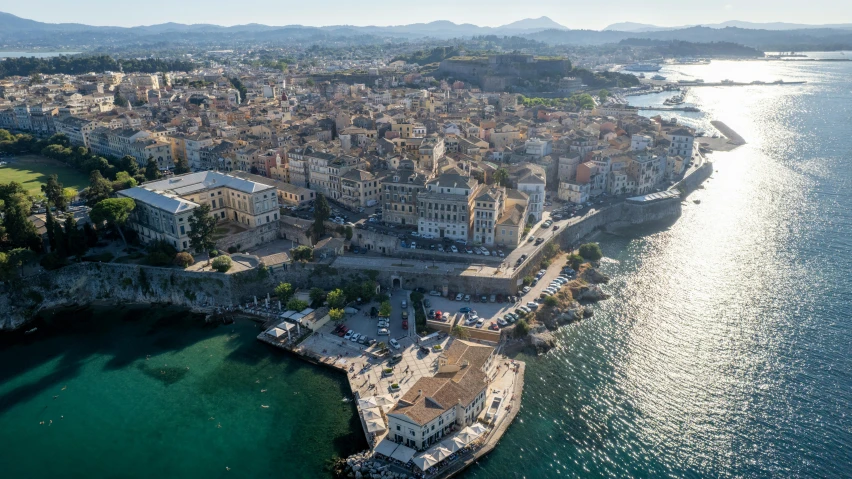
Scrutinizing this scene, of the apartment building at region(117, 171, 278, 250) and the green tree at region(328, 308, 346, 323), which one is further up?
the apartment building at region(117, 171, 278, 250)

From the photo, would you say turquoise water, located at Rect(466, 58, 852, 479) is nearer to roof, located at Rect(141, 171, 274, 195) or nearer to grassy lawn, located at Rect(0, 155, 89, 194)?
roof, located at Rect(141, 171, 274, 195)

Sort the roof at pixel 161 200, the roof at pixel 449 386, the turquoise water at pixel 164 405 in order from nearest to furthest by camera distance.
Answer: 1. the roof at pixel 449 386
2. the turquoise water at pixel 164 405
3. the roof at pixel 161 200

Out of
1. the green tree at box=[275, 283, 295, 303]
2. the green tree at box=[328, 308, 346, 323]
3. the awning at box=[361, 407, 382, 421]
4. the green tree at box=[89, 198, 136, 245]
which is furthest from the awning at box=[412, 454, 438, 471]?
the green tree at box=[89, 198, 136, 245]

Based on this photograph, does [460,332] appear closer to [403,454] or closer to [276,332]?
[403,454]

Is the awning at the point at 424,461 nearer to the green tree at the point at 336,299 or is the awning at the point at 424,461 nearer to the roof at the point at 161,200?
the green tree at the point at 336,299

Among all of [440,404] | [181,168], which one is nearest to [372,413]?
[440,404]

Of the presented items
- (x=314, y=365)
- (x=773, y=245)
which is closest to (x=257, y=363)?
(x=314, y=365)

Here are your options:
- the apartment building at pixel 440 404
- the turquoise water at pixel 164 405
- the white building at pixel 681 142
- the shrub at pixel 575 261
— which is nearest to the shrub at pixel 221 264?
the turquoise water at pixel 164 405
